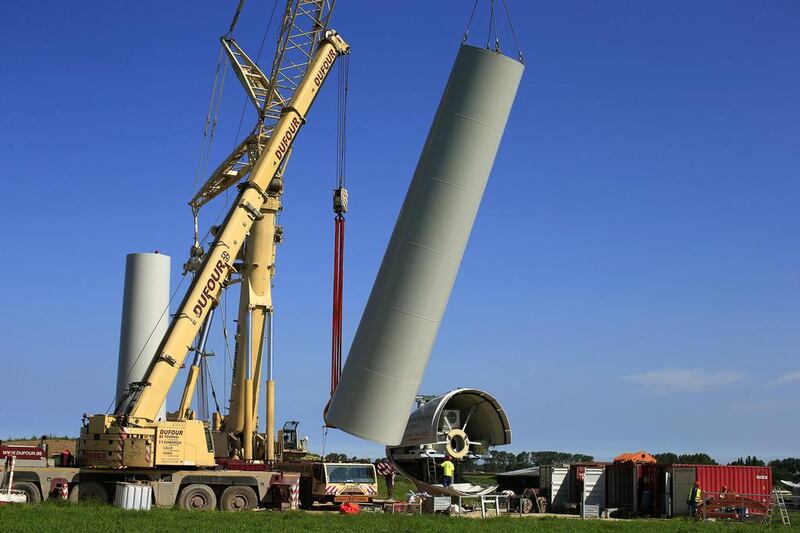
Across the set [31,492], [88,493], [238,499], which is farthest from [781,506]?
[31,492]

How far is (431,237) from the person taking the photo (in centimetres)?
1883

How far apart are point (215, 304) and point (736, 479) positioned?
656 inches

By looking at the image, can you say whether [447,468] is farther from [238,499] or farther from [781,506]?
[781,506]

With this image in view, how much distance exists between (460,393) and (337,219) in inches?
288

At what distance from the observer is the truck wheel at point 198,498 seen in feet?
81.3

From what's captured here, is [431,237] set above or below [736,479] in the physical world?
above

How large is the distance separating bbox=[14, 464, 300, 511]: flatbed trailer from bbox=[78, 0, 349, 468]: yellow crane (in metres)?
0.36

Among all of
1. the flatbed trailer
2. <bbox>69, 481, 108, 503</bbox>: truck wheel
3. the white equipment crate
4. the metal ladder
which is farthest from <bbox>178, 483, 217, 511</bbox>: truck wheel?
the metal ladder

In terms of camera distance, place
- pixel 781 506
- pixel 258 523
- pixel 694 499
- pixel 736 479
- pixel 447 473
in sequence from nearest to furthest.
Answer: pixel 258 523 < pixel 447 473 < pixel 694 499 < pixel 781 506 < pixel 736 479

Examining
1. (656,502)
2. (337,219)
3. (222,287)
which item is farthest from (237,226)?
(656,502)

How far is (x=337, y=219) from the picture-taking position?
104 ft

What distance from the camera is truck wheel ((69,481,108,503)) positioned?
80.0ft

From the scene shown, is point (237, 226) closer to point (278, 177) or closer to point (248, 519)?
point (278, 177)

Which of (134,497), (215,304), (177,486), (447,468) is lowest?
(134,497)
